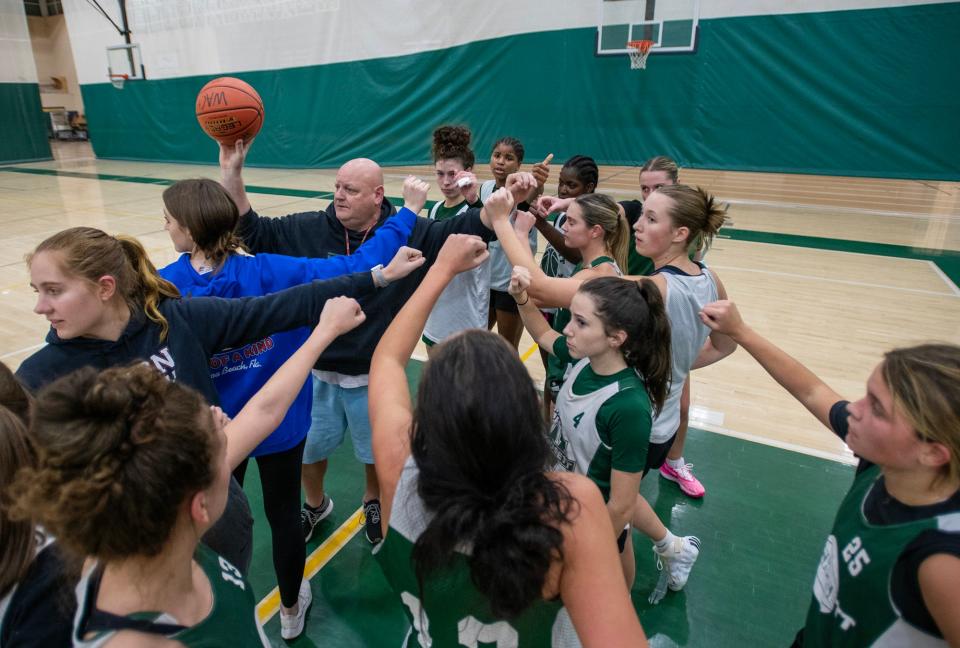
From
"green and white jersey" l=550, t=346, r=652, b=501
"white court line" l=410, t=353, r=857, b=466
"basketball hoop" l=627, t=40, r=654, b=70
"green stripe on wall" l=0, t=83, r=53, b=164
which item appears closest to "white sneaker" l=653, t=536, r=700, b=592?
"green and white jersey" l=550, t=346, r=652, b=501

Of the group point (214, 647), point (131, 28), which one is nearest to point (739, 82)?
point (214, 647)

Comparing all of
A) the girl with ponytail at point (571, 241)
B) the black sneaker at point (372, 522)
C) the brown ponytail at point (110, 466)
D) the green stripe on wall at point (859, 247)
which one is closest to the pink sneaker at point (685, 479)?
the girl with ponytail at point (571, 241)

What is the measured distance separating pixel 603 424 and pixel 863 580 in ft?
2.72

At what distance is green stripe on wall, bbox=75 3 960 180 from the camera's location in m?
10.5

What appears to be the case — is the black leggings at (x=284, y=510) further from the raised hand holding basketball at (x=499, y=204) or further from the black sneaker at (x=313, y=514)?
the raised hand holding basketball at (x=499, y=204)

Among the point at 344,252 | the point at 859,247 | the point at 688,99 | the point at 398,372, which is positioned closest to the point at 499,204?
the point at 344,252

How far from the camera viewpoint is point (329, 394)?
282 cm

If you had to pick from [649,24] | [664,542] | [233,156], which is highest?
[649,24]

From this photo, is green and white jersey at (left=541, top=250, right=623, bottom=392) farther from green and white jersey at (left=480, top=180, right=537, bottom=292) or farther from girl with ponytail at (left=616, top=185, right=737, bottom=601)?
green and white jersey at (left=480, top=180, right=537, bottom=292)

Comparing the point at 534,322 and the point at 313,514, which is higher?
the point at 534,322

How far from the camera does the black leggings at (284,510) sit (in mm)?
2258

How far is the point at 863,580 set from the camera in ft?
4.19

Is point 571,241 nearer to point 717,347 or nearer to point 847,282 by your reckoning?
point 717,347

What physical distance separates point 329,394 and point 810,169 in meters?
11.7
